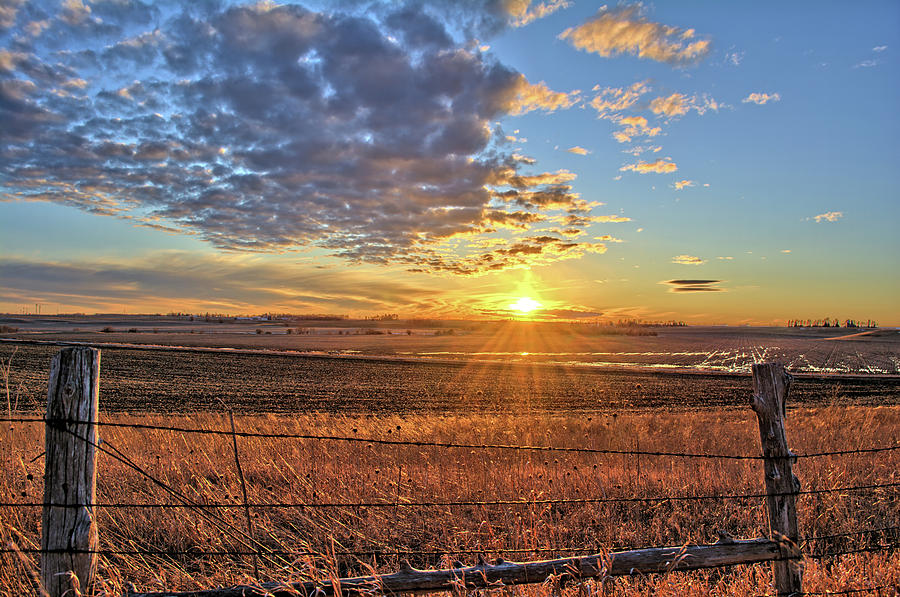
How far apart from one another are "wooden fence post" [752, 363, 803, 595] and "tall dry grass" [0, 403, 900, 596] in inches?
16.9

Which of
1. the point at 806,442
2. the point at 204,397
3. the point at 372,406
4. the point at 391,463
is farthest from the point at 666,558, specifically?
the point at 204,397

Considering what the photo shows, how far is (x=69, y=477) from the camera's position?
3262 mm

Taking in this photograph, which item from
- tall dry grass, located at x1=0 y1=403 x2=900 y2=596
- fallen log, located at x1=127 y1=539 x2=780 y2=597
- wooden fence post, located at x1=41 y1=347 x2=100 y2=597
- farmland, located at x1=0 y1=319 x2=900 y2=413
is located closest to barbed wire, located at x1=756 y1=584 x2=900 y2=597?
tall dry grass, located at x1=0 y1=403 x2=900 y2=596

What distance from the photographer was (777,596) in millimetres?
3820

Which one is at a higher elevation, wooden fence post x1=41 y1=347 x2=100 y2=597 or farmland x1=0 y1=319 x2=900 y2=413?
wooden fence post x1=41 y1=347 x2=100 y2=597

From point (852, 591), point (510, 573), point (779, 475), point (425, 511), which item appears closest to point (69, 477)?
point (510, 573)

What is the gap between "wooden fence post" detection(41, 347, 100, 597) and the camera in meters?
3.20

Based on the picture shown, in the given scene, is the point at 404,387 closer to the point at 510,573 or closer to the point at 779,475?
the point at 779,475

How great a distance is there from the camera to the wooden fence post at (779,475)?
3.81 meters

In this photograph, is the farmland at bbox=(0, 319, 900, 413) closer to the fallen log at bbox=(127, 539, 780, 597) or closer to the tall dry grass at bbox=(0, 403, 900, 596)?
the tall dry grass at bbox=(0, 403, 900, 596)

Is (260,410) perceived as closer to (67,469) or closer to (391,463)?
(391,463)

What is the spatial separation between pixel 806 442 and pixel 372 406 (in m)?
17.1

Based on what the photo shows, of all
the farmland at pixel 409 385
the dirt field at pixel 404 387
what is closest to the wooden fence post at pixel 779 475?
the dirt field at pixel 404 387

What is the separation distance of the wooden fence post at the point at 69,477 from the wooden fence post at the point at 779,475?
452 cm
